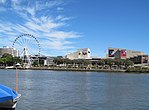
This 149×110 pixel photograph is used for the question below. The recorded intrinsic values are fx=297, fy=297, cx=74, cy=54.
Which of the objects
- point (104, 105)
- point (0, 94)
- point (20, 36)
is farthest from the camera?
point (20, 36)

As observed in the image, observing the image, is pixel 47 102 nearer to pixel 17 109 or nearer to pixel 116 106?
pixel 17 109

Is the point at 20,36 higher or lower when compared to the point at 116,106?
higher

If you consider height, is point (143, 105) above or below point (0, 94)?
below

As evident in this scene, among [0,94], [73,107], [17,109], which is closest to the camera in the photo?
[0,94]

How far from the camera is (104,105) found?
104 ft

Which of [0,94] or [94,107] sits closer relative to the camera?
[0,94]

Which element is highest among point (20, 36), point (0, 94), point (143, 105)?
point (20, 36)

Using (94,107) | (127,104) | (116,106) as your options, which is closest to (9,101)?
(94,107)

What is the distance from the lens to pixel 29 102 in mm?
32156

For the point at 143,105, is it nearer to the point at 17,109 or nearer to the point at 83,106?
the point at 83,106

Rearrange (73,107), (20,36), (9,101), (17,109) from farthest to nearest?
(20,36)
(73,107)
(17,109)
(9,101)

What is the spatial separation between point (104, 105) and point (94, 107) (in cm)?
200

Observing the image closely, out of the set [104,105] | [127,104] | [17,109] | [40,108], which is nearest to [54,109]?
[40,108]

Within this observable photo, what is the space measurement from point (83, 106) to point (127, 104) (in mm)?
5426
